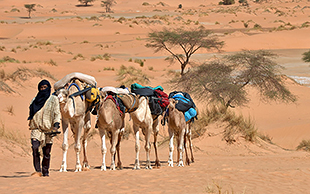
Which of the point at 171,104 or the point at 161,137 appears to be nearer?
the point at 171,104

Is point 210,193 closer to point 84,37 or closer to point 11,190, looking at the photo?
point 11,190

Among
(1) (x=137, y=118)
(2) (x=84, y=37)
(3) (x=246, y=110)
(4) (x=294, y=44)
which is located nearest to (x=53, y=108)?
(1) (x=137, y=118)

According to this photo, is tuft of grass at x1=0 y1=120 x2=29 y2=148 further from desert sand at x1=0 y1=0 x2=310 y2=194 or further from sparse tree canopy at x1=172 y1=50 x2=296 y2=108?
sparse tree canopy at x1=172 y1=50 x2=296 y2=108

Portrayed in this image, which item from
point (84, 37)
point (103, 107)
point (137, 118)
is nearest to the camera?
point (103, 107)

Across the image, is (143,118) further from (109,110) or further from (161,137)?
(161,137)

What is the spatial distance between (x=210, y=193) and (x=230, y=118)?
983 centimetres

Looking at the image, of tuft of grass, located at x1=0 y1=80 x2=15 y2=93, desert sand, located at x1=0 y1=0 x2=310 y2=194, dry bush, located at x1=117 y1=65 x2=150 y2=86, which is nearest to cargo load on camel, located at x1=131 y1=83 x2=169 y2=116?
desert sand, located at x1=0 y1=0 x2=310 y2=194

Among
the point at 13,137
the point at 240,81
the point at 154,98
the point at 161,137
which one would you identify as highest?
the point at 240,81

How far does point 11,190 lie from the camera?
7.24 m

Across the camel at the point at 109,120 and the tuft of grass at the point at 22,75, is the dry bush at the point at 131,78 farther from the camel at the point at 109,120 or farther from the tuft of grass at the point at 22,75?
the camel at the point at 109,120

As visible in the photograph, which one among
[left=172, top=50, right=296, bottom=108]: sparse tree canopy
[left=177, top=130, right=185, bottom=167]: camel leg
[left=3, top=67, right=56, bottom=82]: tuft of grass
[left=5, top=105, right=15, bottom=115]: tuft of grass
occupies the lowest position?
[left=177, top=130, right=185, bottom=167]: camel leg

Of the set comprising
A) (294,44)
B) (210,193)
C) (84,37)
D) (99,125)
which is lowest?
(210,193)

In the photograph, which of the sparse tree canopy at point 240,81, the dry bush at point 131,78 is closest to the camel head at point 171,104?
the sparse tree canopy at point 240,81

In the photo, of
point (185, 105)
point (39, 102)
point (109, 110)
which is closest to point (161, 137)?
point (185, 105)
